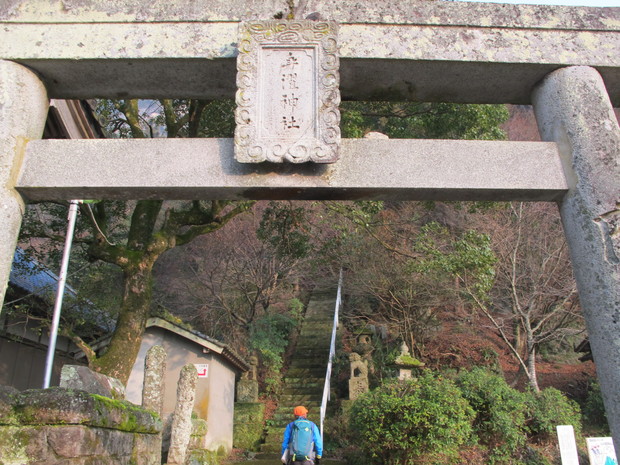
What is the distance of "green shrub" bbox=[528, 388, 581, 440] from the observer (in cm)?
1075

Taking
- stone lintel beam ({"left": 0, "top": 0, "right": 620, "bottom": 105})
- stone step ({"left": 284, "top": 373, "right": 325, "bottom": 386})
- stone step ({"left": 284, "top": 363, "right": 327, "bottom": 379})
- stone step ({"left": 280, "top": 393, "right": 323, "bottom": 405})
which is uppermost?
stone lintel beam ({"left": 0, "top": 0, "right": 620, "bottom": 105})

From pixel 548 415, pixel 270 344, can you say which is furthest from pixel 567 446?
pixel 270 344

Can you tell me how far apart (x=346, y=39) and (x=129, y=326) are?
22.7 ft

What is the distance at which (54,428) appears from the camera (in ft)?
8.83

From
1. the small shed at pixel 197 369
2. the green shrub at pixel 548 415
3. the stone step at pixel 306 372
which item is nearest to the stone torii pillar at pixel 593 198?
the green shrub at pixel 548 415

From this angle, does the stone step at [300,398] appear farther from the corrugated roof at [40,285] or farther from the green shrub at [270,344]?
the corrugated roof at [40,285]

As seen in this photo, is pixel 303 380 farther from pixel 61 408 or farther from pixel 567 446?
pixel 61 408

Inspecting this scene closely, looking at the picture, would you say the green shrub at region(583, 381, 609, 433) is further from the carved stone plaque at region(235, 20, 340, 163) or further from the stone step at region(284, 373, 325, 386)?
the carved stone plaque at region(235, 20, 340, 163)

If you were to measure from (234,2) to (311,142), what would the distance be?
1.24 meters

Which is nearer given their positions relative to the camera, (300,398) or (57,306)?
(57,306)

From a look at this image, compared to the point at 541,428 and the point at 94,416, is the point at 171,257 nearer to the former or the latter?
the point at 541,428

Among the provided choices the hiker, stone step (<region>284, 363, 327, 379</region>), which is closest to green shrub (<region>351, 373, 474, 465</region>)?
the hiker

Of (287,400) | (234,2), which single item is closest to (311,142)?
(234,2)

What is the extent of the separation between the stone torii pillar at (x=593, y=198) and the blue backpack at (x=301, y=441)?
4687 millimetres
